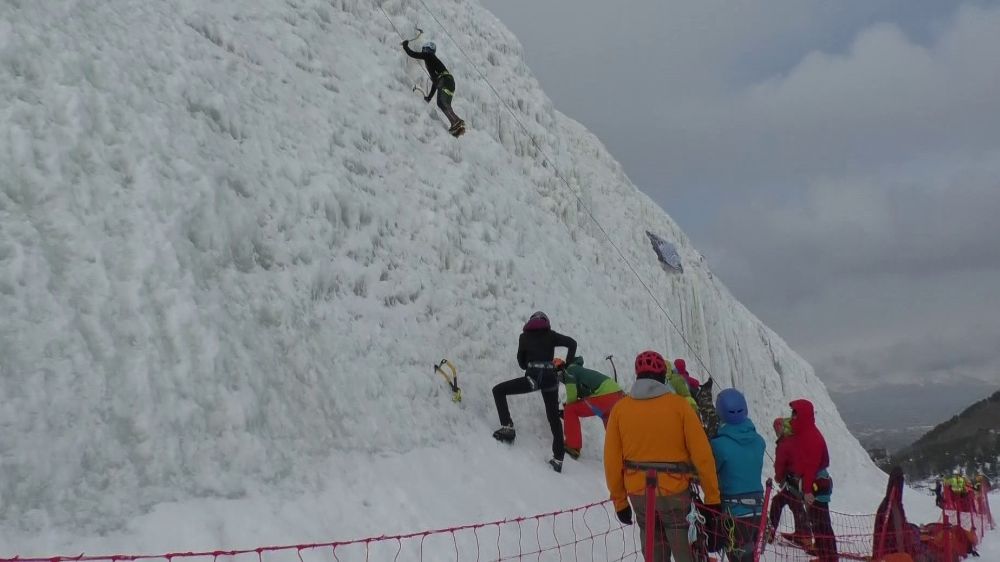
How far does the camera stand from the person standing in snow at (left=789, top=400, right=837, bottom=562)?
6566mm

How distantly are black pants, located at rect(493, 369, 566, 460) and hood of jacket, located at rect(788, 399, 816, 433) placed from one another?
2455 mm

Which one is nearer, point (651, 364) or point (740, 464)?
point (651, 364)

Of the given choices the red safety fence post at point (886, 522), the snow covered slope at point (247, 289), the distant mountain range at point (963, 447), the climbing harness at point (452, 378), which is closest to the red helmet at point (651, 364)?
the snow covered slope at point (247, 289)

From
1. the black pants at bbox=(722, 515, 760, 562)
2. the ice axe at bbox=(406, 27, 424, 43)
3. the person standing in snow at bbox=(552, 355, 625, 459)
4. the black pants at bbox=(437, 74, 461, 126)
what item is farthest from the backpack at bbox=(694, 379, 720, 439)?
the ice axe at bbox=(406, 27, 424, 43)

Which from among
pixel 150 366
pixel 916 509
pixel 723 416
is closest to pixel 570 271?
pixel 723 416

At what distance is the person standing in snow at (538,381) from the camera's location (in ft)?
23.6

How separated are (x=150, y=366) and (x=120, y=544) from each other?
124cm

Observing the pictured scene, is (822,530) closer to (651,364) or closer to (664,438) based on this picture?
(664,438)

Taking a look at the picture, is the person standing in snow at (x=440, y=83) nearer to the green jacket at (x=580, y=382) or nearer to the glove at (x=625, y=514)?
the green jacket at (x=580, y=382)

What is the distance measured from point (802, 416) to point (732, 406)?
166 centimetres

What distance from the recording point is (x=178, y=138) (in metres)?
6.07

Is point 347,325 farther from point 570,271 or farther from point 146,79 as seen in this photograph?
point 570,271

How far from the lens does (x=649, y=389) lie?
4562 millimetres

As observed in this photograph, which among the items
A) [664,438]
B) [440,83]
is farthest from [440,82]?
[664,438]
